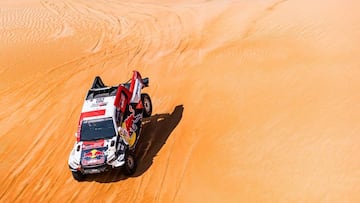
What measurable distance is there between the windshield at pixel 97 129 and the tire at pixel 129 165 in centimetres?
78

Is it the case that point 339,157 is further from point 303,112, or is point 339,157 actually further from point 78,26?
point 78,26

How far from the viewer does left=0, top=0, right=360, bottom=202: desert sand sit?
11.1 m

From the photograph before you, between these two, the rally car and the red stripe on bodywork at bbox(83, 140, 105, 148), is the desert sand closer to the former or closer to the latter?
the rally car

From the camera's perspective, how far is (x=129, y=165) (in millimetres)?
12219

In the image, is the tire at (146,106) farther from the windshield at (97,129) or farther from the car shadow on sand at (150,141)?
the windshield at (97,129)

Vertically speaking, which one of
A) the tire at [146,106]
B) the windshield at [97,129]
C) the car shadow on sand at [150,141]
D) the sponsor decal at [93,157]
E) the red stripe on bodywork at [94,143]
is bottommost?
the car shadow on sand at [150,141]

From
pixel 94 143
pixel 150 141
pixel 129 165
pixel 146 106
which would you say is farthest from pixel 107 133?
pixel 146 106

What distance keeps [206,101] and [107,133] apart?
4.43 meters

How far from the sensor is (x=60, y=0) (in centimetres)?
3180

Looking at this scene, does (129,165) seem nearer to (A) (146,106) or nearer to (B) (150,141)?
(B) (150,141)

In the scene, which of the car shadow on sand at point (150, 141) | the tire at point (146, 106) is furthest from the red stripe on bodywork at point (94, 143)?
the tire at point (146, 106)

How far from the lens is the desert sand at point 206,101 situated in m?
11.1

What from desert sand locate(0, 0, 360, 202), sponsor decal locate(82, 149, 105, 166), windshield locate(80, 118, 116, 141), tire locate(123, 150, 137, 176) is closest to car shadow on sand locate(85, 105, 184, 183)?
desert sand locate(0, 0, 360, 202)

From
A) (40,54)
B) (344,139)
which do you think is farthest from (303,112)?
(40,54)
